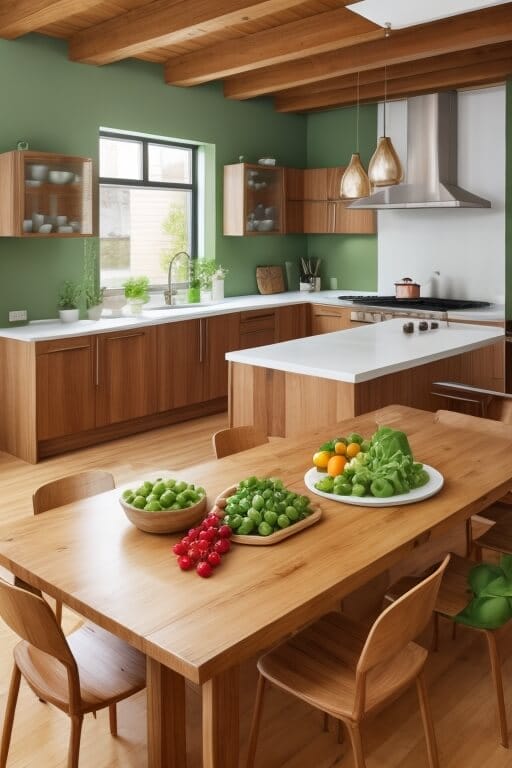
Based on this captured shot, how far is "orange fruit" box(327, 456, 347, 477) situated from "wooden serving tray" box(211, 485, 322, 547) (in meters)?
0.25

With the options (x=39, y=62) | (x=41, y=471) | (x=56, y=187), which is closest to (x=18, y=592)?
(x=41, y=471)

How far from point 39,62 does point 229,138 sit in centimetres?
220

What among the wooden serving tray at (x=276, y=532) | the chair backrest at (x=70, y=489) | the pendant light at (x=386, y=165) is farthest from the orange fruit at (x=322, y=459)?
the pendant light at (x=386, y=165)

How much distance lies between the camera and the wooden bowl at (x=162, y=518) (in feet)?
7.09

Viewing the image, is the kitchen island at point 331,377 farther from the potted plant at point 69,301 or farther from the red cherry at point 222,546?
the potted plant at point 69,301

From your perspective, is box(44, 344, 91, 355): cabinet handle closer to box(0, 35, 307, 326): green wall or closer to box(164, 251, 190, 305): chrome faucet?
box(0, 35, 307, 326): green wall

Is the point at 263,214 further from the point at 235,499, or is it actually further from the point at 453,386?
the point at 235,499

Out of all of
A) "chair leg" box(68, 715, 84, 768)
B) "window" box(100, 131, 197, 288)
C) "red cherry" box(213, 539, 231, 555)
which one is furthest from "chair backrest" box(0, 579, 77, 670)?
"window" box(100, 131, 197, 288)

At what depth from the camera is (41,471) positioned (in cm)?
521

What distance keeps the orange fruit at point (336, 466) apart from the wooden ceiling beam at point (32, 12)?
3275 millimetres

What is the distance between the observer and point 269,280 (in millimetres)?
8055

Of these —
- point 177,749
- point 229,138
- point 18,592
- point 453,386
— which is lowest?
point 177,749

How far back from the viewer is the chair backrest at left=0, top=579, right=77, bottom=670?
1849 millimetres

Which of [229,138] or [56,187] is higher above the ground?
[229,138]
